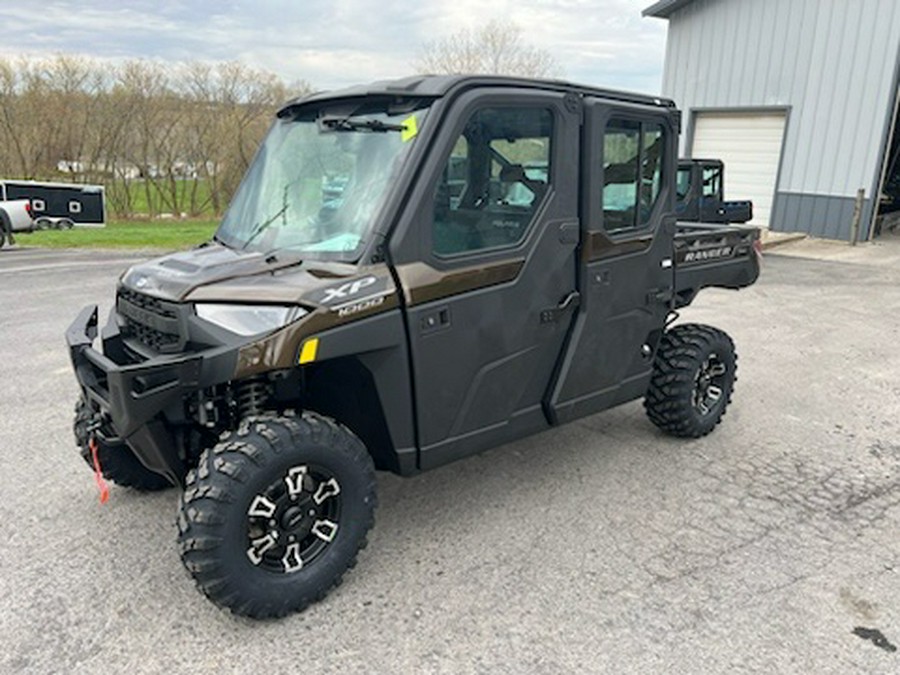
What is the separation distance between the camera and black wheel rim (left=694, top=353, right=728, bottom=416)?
A: 187 inches

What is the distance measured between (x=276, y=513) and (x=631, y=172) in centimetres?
258

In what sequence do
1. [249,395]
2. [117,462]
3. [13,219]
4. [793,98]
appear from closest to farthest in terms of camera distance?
1. [249,395]
2. [117,462]
3. [13,219]
4. [793,98]

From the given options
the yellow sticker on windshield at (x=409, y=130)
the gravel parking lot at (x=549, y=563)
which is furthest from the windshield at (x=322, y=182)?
the gravel parking lot at (x=549, y=563)

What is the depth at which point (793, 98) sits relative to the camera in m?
15.8

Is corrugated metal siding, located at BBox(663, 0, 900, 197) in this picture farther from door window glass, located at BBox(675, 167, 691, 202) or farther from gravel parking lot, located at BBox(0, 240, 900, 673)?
gravel parking lot, located at BBox(0, 240, 900, 673)

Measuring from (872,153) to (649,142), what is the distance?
44.9ft

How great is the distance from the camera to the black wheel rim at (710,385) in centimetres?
475

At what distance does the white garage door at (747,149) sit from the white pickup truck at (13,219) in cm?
1586

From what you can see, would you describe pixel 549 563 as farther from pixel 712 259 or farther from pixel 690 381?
pixel 712 259

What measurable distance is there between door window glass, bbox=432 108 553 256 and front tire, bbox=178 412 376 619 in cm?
99

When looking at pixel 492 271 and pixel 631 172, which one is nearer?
pixel 492 271

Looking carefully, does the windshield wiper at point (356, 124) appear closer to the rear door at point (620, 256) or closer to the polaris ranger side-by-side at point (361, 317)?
the polaris ranger side-by-side at point (361, 317)

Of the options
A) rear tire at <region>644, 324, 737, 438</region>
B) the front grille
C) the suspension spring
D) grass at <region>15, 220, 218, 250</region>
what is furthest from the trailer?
rear tire at <region>644, 324, 737, 438</region>

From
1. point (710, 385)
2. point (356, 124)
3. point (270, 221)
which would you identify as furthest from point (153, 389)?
point (710, 385)
